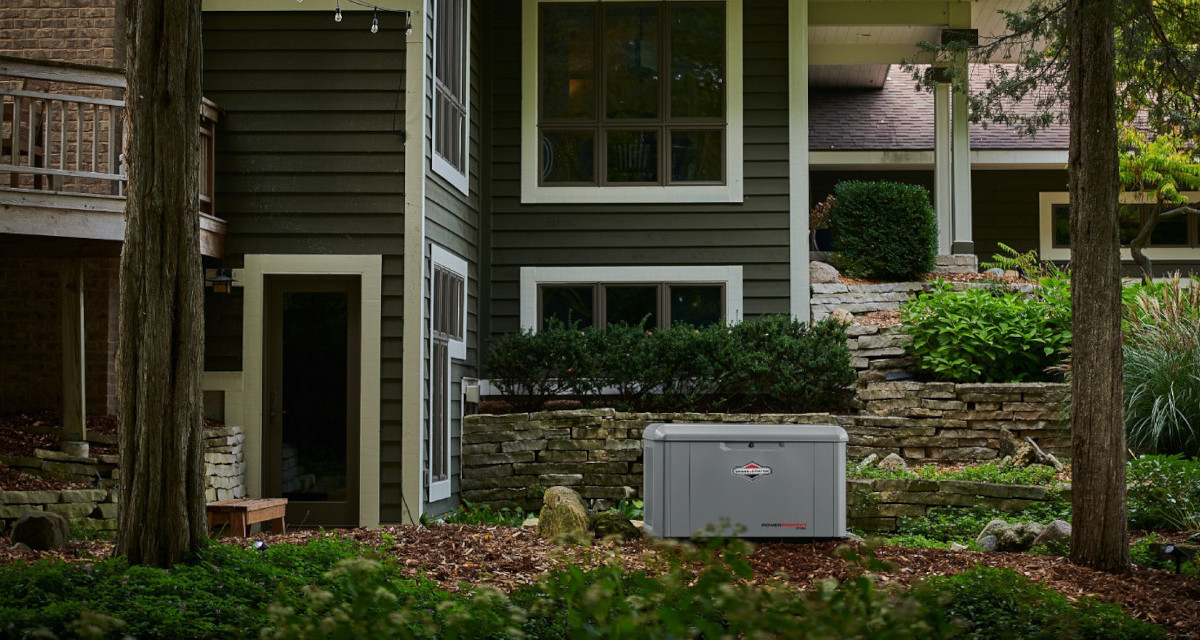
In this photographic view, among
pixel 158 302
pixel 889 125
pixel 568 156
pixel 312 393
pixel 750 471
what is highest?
pixel 889 125

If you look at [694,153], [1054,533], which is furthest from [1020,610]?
[694,153]

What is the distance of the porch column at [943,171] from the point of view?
14.5 m

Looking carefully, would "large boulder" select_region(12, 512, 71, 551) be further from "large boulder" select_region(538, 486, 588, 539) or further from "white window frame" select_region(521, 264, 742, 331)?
"white window frame" select_region(521, 264, 742, 331)

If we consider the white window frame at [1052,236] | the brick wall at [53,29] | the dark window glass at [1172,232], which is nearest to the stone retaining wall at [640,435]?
the brick wall at [53,29]

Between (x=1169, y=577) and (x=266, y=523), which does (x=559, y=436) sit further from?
(x=1169, y=577)

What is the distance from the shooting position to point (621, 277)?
1230 cm

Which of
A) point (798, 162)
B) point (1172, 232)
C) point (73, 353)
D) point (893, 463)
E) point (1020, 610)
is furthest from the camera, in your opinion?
point (1172, 232)

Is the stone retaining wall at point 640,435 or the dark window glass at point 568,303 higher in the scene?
the dark window glass at point 568,303

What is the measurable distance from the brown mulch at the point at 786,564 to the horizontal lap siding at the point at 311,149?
1871 millimetres

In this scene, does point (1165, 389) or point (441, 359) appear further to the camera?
point (441, 359)

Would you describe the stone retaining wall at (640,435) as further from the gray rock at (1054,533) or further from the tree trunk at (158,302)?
the tree trunk at (158,302)

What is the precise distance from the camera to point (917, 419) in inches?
445

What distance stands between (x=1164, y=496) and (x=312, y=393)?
6560mm

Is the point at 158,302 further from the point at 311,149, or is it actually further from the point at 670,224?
the point at 670,224
